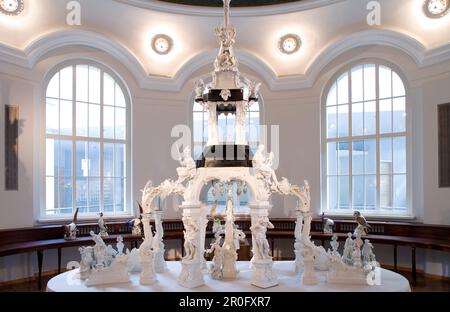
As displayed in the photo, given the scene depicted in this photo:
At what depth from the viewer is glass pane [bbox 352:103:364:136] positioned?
37.7ft

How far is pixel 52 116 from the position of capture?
35.1ft

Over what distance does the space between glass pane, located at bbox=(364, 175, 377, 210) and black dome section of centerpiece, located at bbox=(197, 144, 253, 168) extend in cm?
581

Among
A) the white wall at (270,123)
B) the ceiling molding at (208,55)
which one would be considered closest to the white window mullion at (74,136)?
the white wall at (270,123)

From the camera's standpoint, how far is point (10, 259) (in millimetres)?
9375

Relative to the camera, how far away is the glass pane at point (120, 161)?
38.7 ft

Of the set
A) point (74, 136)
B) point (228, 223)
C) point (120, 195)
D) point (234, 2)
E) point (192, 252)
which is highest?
point (234, 2)

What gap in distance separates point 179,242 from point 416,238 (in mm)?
6375

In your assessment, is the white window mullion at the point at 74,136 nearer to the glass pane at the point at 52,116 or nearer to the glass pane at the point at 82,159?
the glass pane at the point at 82,159

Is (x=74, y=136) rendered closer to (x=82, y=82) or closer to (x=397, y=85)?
(x=82, y=82)

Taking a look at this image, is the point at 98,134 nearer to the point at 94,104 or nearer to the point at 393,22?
the point at 94,104

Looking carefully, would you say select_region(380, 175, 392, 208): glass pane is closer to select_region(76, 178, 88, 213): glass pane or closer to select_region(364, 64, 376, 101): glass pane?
select_region(364, 64, 376, 101): glass pane

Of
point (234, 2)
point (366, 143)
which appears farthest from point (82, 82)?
point (366, 143)

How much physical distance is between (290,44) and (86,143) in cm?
669

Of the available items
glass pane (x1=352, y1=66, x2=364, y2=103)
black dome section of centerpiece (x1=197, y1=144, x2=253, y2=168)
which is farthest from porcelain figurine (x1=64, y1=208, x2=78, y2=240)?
glass pane (x1=352, y1=66, x2=364, y2=103)
